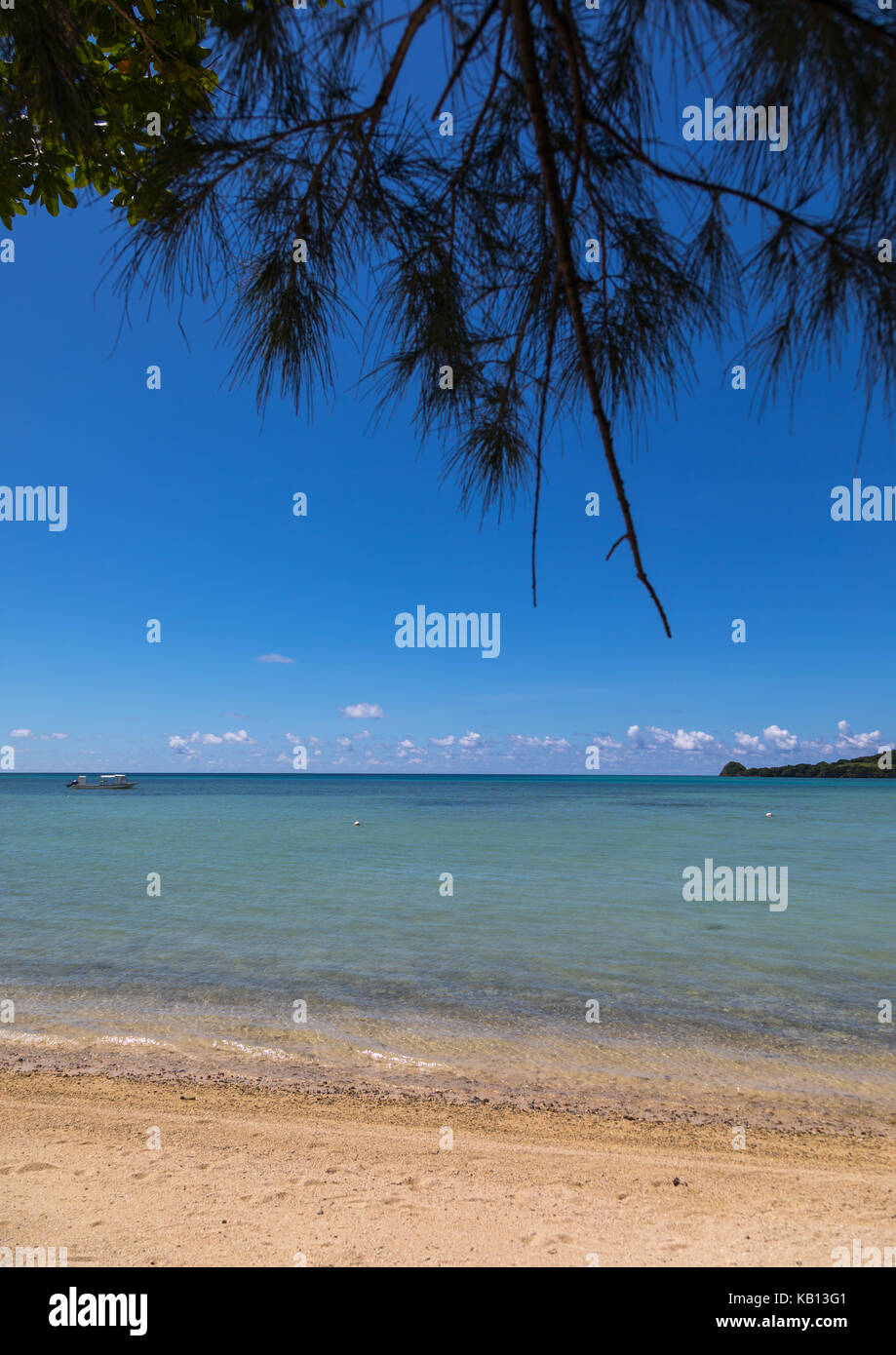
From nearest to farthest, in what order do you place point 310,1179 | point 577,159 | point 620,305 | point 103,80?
point 577,159 → point 620,305 → point 103,80 → point 310,1179

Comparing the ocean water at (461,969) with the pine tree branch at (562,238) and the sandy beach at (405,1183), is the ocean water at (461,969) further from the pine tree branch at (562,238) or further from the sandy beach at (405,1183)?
the pine tree branch at (562,238)

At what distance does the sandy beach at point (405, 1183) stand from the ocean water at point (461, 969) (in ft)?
2.54

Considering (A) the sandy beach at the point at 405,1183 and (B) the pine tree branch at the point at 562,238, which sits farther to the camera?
(A) the sandy beach at the point at 405,1183

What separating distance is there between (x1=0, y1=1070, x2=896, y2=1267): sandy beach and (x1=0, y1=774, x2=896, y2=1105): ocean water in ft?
2.54

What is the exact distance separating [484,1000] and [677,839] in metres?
18.4

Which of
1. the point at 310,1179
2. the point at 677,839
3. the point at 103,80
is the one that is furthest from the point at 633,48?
the point at 677,839

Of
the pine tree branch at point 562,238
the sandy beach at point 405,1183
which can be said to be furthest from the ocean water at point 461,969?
the pine tree branch at point 562,238

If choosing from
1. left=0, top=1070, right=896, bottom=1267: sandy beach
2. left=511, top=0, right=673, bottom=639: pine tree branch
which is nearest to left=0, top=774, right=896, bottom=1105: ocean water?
left=0, top=1070, right=896, bottom=1267: sandy beach

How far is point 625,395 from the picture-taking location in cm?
224

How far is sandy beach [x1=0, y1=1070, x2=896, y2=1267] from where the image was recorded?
288 cm

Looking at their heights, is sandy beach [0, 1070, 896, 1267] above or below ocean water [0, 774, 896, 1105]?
above

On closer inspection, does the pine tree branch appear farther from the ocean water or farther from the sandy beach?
the ocean water

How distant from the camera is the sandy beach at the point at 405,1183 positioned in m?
2.88
